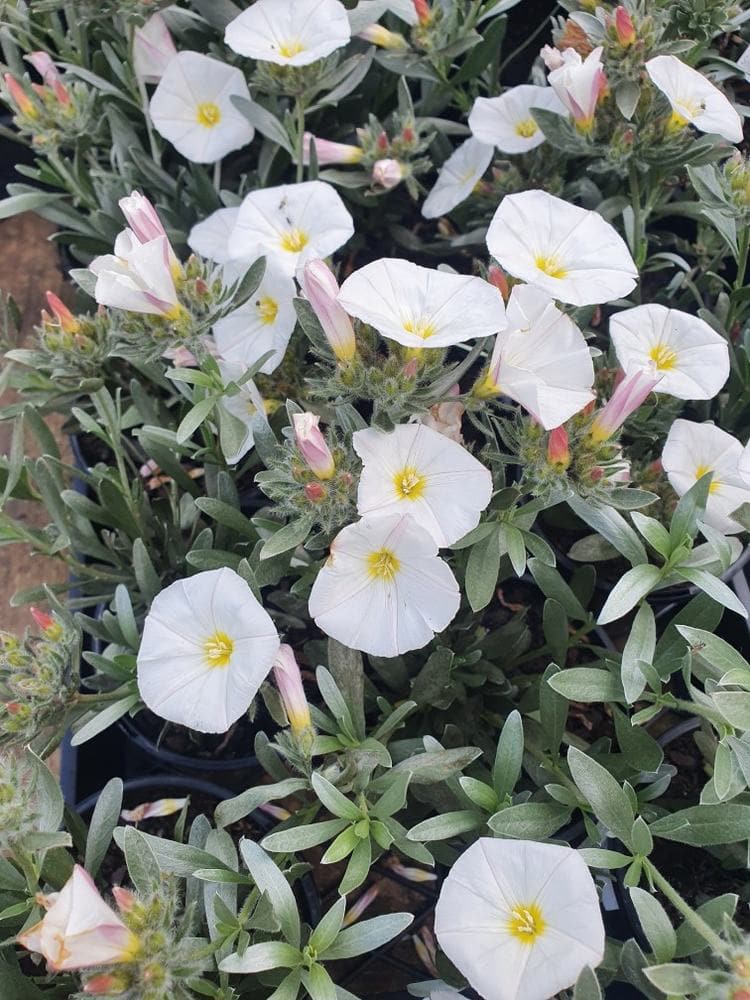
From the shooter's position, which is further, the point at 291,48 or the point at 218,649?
the point at 291,48

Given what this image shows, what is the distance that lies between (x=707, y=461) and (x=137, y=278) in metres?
0.73

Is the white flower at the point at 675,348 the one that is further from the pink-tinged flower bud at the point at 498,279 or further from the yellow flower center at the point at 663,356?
the pink-tinged flower bud at the point at 498,279

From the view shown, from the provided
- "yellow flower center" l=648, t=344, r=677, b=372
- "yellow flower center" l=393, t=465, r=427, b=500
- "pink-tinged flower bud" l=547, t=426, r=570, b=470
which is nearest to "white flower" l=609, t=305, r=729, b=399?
"yellow flower center" l=648, t=344, r=677, b=372

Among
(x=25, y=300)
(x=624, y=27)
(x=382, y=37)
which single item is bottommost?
(x=25, y=300)

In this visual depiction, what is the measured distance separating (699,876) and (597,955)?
0.51m

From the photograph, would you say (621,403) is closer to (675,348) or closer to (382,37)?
(675,348)

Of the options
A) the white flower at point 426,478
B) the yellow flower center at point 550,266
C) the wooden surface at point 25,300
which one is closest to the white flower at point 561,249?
the yellow flower center at point 550,266

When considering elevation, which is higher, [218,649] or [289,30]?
[289,30]

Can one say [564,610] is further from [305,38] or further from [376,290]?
[305,38]

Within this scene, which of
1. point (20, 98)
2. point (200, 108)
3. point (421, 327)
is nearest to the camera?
point (421, 327)

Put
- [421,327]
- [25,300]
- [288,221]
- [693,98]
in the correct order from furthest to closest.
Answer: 1. [25,300]
2. [288,221]
3. [693,98]
4. [421,327]

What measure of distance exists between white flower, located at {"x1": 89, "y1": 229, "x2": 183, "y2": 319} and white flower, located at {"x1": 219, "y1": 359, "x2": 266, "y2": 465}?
154 mm

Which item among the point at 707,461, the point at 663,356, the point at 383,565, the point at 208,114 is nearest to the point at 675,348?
the point at 663,356

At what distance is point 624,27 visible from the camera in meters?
1.15
